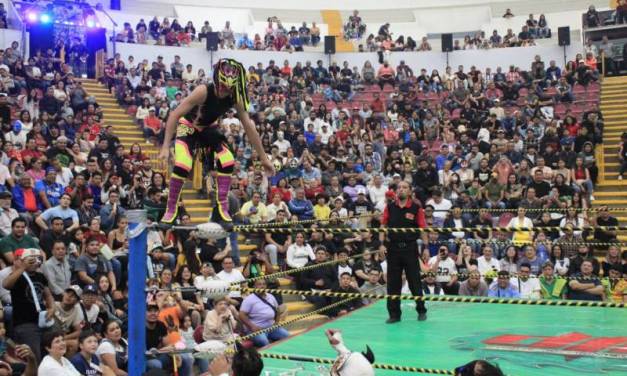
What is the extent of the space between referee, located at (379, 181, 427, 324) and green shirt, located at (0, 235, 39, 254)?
3.61 meters

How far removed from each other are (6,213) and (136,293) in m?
5.01

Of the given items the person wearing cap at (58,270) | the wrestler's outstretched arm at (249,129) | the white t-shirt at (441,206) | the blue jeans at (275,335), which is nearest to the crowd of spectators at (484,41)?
the white t-shirt at (441,206)

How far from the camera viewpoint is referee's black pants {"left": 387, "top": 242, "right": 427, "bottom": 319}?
7.11 metres

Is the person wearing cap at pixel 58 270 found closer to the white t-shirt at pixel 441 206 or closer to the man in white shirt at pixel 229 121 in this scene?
the white t-shirt at pixel 441 206

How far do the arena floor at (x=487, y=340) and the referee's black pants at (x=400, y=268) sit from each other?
0.29 metres

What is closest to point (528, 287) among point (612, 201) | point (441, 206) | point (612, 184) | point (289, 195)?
point (441, 206)

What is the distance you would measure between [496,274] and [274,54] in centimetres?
1533

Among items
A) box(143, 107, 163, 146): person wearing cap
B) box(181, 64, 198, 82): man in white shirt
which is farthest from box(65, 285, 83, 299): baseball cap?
box(181, 64, 198, 82): man in white shirt

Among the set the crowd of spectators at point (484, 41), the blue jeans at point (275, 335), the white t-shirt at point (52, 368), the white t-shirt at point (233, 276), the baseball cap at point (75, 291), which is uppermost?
the crowd of spectators at point (484, 41)

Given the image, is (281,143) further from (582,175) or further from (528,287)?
(528,287)

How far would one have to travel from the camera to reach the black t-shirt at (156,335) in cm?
582

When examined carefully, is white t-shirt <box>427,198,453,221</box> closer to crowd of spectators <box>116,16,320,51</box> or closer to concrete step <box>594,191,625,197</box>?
concrete step <box>594,191,625,197</box>

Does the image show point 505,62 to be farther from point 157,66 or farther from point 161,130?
point 161,130

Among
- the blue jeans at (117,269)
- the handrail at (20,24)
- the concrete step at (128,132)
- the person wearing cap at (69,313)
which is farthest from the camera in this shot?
the handrail at (20,24)
